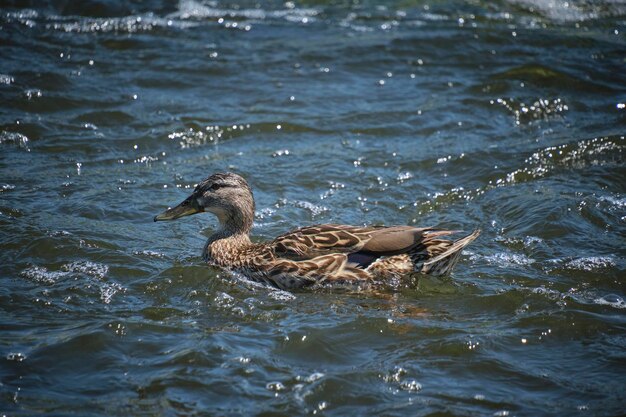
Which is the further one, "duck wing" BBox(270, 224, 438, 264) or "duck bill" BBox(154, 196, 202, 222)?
"duck bill" BBox(154, 196, 202, 222)

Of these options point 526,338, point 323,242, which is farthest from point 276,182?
point 526,338

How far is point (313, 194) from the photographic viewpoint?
10.7m

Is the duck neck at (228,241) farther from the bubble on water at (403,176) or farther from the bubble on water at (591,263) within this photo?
the bubble on water at (591,263)

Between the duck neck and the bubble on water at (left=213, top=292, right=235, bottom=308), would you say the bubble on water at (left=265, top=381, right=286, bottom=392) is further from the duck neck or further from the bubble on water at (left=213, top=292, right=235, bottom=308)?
the duck neck

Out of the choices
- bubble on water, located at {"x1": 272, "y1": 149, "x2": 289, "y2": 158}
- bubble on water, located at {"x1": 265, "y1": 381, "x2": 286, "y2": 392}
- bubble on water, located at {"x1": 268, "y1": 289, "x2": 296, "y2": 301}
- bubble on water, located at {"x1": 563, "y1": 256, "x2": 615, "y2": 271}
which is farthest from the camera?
bubble on water, located at {"x1": 272, "y1": 149, "x2": 289, "y2": 158}

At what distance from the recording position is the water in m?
6.58

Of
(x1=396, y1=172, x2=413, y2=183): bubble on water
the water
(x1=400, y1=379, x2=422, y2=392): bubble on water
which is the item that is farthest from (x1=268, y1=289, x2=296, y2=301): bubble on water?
(x1=396, y1=172, x2=413, y2=183): bubble on water

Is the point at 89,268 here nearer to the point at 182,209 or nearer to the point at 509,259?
the point at 182,209

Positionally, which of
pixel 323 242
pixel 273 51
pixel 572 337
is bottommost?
pixel 572 337

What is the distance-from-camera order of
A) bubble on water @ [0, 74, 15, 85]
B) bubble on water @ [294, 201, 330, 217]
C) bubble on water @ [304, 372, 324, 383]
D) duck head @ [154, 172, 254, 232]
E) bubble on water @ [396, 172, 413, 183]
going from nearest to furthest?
bubble on water @ [304, 372, 324, 383] < duck head @ [154, 172, 254, 232] < bubble on water @ [294, 201, 330, 217] < bubble on water @ [396, 172, 413, 183] < bubble on water @ [0, 74, 15, 85]

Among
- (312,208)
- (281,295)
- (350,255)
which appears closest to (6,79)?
(312,208)

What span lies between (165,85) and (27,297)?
6.78 metres

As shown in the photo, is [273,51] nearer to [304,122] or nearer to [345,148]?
[304,122]

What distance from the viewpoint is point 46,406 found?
6.06 m
